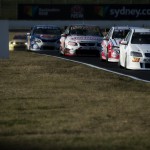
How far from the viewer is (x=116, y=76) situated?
61.0 feet

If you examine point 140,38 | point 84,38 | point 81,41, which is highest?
point 140,38

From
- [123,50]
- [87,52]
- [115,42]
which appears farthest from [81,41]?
[123,50]

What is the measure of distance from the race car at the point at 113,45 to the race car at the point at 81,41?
2939mm

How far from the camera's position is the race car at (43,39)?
3653cm

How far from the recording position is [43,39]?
3662cm

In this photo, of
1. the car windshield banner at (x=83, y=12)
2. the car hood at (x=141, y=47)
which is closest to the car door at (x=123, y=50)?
the car hood at (x=141, y=47)

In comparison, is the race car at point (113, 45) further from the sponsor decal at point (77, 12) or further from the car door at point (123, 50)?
the sponsor decal at point (77, 12)

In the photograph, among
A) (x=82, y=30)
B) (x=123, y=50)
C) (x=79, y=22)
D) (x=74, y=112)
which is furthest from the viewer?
(x=79, y=22)

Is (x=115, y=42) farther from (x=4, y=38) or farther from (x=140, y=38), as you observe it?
(x=4, y=38)

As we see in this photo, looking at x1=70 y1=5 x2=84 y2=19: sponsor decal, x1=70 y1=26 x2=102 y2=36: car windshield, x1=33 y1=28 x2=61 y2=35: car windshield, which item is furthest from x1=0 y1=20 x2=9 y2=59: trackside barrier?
x1=70 y1=5 x2=84 y2=19: sponsor decal

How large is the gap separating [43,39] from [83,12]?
106 feet

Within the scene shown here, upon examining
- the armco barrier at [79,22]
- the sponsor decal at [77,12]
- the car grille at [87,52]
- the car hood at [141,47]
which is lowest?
the armco barrier at [79,22]

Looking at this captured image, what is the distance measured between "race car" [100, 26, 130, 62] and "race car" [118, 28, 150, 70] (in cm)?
189

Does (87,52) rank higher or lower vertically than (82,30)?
lower
